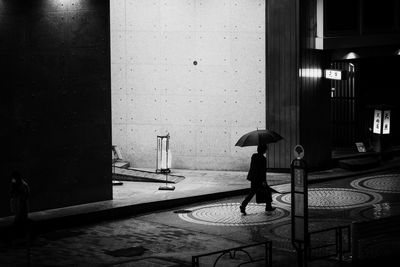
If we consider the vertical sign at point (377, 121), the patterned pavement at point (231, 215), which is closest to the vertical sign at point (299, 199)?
the patterned pavement at point (231, 215)

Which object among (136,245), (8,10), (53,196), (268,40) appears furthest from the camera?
(268,40)

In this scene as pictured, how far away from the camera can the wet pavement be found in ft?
45.6

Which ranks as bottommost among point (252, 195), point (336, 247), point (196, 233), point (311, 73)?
point (196, 233)

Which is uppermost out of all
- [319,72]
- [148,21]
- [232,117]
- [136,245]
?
[148,21]

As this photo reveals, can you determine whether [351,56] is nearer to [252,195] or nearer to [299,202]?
[252,195]

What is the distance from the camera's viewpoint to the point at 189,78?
24.4 m

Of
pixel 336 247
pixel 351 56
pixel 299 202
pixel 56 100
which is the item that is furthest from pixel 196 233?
pixel 351 56

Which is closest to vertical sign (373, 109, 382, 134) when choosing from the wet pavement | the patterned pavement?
the wet pavement

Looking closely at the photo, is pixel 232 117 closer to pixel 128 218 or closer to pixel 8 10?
pixel 128 218

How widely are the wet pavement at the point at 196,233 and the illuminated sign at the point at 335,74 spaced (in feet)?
13.7

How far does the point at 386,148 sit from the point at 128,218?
40.0 ft

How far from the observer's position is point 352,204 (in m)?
19.1

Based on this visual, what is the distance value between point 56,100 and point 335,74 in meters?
10.0

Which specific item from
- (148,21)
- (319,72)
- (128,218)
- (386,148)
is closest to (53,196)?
(128,218)
